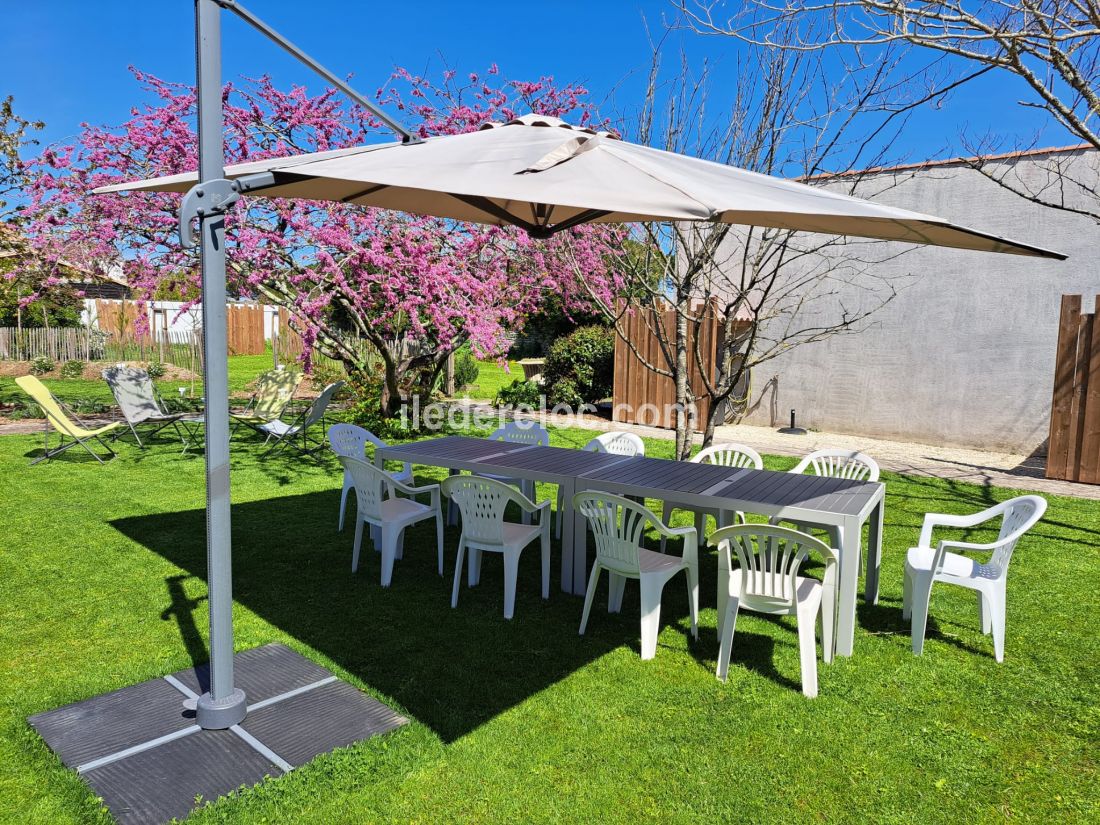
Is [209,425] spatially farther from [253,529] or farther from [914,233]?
[253,529]

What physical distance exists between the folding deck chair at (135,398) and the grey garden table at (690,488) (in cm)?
525

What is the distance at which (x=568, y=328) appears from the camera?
19.9 metres

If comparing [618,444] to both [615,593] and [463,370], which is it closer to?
[615,593]

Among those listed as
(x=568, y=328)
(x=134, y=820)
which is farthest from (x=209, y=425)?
(x=568, y=328)

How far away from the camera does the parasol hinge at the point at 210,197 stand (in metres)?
2.56

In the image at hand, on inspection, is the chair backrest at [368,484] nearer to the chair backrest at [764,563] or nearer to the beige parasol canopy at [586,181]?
the beige parasol canopy at [586,181]

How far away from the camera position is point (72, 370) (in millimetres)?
17797

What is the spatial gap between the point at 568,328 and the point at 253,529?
48.1ft

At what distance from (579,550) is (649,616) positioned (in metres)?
0.92

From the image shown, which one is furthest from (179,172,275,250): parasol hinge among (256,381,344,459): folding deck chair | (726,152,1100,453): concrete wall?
(726,152,1100,453): concrete wall

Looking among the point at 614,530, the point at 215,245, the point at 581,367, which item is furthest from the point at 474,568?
the point at 581,367

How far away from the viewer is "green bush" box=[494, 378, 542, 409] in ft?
45.9

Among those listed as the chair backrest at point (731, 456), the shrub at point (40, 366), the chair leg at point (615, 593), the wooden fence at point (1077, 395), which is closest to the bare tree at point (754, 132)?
the chair backrest at point (731, 456)

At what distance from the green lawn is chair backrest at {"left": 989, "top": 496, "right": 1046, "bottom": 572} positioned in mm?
506
